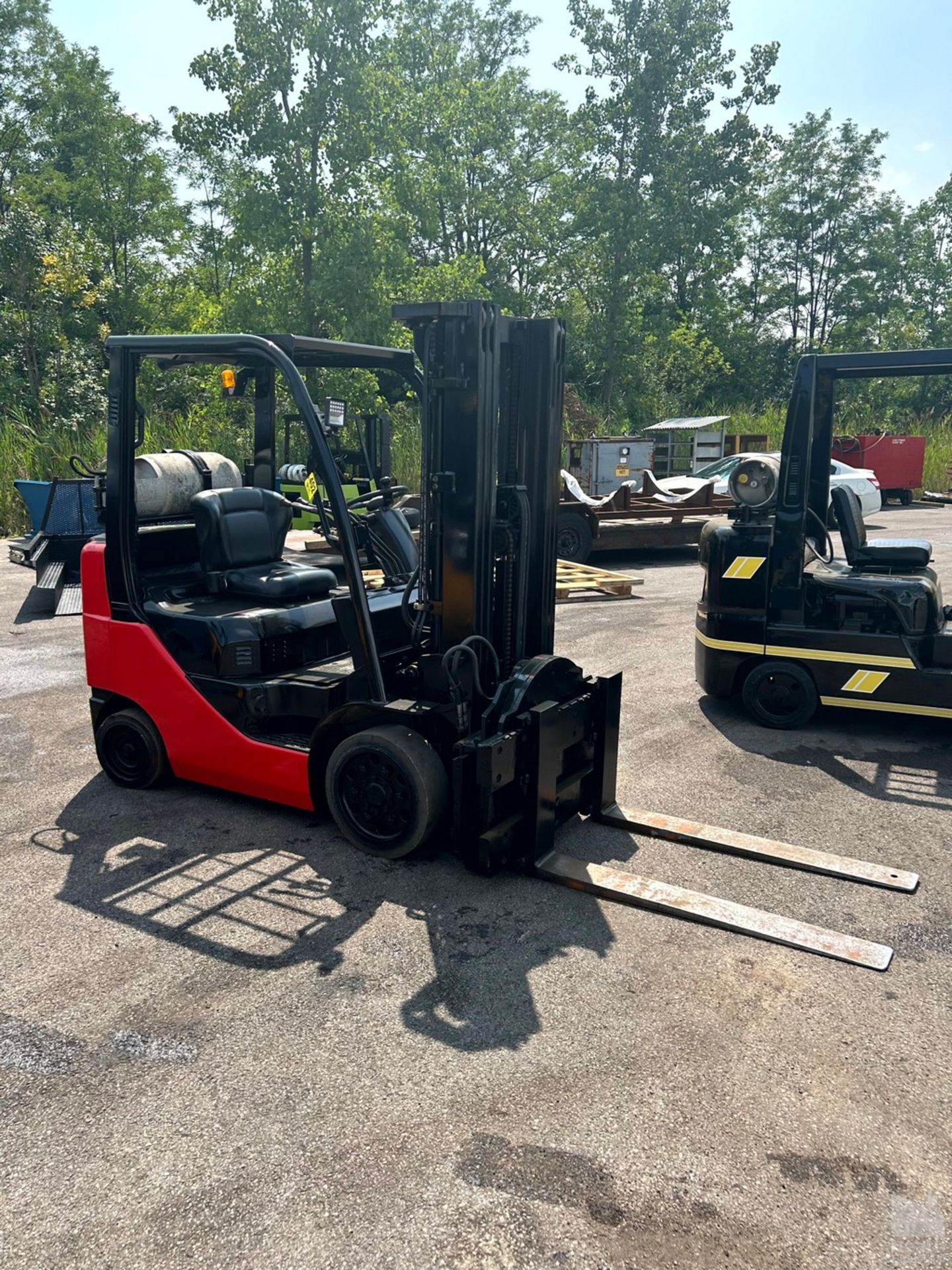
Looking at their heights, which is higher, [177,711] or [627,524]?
[627,524]

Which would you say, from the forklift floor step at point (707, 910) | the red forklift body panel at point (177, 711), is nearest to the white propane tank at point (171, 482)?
the red forklift body panel at point (177, 711)

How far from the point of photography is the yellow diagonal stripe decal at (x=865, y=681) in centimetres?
653

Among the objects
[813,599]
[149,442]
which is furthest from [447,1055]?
[149,442]

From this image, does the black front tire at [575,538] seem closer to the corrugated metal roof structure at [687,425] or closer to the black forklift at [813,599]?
the black forklift at [813,599]

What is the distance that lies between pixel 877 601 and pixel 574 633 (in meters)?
3.95

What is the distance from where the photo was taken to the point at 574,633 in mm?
10062

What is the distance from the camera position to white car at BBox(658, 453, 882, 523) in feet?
54.7

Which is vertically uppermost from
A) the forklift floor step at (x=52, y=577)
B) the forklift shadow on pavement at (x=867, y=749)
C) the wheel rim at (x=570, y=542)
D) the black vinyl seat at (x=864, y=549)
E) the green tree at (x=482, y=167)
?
the green tree at (x=482, y=167)

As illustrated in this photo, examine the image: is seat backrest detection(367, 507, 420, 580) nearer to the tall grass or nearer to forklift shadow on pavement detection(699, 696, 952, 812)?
forklift shadow on pavement detection(699, 696, 952, 812)

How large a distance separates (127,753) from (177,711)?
1.95ft

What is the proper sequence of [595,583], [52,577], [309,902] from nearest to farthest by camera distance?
[309,902] < [52,577] < [595,583]

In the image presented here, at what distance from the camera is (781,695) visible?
692 cm

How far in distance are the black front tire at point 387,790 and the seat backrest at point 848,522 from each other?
3.92 metres

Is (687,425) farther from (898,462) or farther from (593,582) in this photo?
(593,582)
